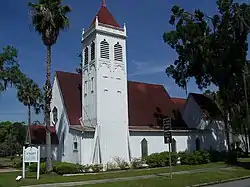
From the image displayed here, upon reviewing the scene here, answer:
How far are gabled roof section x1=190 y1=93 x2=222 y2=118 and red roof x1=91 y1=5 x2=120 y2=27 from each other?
15.8 m

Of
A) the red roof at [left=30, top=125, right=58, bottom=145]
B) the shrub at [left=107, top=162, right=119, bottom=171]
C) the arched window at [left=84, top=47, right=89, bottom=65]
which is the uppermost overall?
the arched window at [left=84, top=47, right=89, bottom=65]

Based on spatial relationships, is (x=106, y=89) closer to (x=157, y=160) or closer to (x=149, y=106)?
(x=149, y=106)

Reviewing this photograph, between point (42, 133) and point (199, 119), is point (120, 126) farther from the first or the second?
point (199, 119)

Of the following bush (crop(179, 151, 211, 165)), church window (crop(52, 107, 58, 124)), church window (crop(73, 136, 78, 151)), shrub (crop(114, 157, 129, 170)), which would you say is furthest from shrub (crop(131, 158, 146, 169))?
church window (crop(52, 107, 58, 124))

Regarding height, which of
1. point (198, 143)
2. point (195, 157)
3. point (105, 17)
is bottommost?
point (195, 157)

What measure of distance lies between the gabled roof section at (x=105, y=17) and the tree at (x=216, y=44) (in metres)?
6.26

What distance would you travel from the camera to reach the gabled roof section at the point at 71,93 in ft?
110

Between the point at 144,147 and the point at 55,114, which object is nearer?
the point at 144,147

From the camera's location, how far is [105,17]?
113 feet

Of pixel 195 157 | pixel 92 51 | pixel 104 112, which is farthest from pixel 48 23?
pixel 195 157

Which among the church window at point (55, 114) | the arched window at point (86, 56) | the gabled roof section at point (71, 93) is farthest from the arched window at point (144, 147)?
the arched window at point (86, 56)

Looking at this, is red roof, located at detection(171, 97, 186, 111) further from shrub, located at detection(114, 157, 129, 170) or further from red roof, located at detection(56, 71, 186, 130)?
shrub, located at detection(114, 157, 129, 170)

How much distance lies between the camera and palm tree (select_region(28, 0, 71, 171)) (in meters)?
26.2

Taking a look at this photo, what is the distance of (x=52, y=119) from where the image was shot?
37281 millimetres
